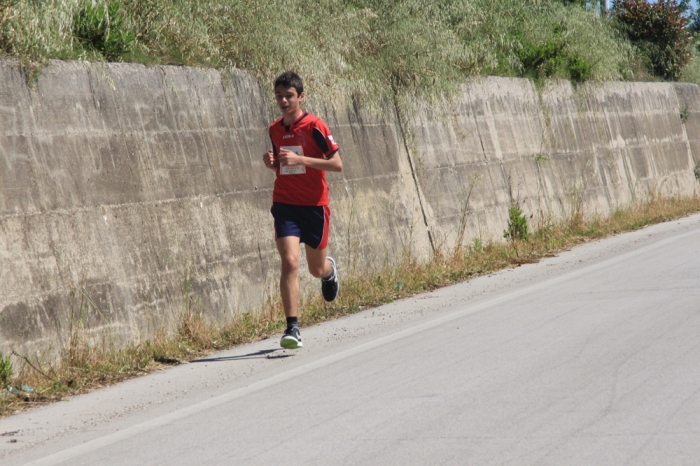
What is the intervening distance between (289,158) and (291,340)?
1392 millimetres

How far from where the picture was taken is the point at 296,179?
23.1ft

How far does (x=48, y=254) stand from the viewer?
6824 millimetres

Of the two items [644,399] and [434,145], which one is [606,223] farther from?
[644,399]

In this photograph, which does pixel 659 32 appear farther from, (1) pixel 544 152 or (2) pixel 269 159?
(2) pixel 269 159

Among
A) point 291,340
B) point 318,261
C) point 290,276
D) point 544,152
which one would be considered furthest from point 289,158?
point 544,152

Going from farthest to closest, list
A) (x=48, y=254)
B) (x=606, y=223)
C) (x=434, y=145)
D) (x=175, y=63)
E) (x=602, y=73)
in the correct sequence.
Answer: (x=602, y=73) < (x=606, y=223) < (x=434, y=145) < (x=175, y=63) < (x=48, y=254)

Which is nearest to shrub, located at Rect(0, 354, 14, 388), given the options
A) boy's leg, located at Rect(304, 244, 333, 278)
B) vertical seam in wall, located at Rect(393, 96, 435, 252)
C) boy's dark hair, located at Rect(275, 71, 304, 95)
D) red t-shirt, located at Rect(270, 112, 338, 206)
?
red t-shirt, located at Rect(270, 112, 338, 206)

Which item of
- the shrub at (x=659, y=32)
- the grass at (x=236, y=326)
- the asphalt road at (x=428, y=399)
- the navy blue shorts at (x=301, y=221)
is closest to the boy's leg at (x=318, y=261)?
the navy blue shorts at (x=301, y=221)

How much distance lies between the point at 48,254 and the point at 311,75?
4.67 m

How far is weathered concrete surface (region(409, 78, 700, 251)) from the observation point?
12602 mm

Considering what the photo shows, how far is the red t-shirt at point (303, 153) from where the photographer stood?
6941 mm

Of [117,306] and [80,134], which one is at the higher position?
Answer: [80,134]

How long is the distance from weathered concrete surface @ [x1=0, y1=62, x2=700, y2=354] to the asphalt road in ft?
3.37

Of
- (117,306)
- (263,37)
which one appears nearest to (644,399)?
(117,306)
